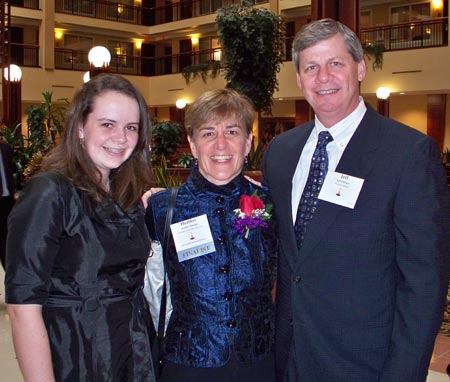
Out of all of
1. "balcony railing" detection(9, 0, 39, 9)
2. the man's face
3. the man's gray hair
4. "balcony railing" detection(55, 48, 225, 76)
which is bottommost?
the man's face

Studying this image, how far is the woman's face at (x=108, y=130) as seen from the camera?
5.83ft

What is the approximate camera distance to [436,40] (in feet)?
53.5

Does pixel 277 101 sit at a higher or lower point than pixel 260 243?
higher

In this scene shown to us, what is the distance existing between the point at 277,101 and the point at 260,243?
18420mm

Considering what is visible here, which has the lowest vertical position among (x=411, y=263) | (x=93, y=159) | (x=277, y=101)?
(x=411, y=263)

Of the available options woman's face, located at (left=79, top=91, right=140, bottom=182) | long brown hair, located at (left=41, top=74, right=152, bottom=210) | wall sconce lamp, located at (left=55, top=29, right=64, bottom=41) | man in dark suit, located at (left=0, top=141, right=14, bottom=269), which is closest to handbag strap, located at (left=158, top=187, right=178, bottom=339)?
long brown hair, located at (left=41, top=74, right=152, bottom=210)

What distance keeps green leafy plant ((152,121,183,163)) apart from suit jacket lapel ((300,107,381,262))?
32.1 feet

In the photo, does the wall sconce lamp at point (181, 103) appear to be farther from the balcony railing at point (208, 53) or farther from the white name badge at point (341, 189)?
the white name badge at point (341, 189)

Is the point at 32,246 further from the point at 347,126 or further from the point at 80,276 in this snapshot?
the point at 347,126

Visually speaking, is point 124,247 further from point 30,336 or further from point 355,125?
point 355,125

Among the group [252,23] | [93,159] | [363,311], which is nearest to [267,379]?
[363,311]

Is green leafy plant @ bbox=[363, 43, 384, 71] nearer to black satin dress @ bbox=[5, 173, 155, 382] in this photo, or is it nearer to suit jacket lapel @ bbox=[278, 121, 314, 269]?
suit jacket lapel @ bbox=[278, 121, 314, 269]

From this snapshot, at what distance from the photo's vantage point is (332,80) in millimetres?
1968

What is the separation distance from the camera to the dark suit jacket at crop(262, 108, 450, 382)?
67.7 inches
